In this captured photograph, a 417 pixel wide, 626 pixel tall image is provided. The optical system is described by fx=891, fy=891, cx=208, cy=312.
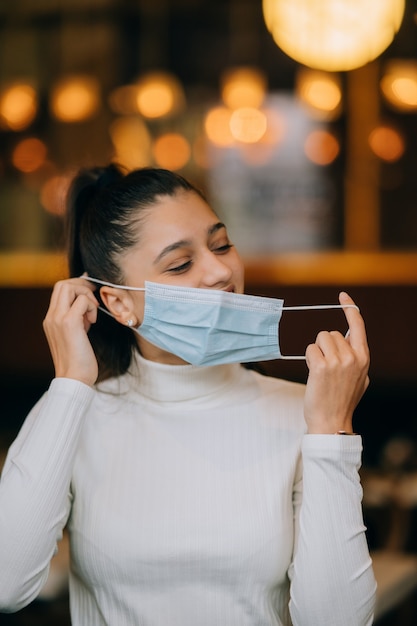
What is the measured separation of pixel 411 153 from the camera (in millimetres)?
6578

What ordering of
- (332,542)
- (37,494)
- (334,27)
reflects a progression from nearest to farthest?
1. (332,542)
2. (37,494)
3. (334,27)

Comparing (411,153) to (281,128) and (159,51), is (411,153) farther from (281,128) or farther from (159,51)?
(159,51)

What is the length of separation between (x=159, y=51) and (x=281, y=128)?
1.20m

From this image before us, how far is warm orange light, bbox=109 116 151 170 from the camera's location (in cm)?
701

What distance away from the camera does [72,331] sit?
1.80m

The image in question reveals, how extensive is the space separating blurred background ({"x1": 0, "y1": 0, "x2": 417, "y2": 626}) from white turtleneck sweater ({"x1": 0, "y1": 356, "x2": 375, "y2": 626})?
3.85 metres

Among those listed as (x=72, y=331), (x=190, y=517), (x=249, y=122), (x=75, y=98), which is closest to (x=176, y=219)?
(x=72, y=331)

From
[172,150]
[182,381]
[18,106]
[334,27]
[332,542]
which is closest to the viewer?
[332,542]

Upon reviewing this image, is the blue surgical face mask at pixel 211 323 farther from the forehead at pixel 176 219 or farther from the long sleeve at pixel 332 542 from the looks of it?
the long sleeve at pixel 332 542

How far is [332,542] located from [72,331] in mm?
656

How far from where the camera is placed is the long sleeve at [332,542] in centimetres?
157

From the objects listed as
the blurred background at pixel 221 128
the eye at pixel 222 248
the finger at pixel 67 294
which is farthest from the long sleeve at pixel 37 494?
the blurred background at pixel 221 128

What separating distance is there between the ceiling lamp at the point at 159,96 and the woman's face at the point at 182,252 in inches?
196

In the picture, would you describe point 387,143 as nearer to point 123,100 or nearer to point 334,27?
point 123,100
